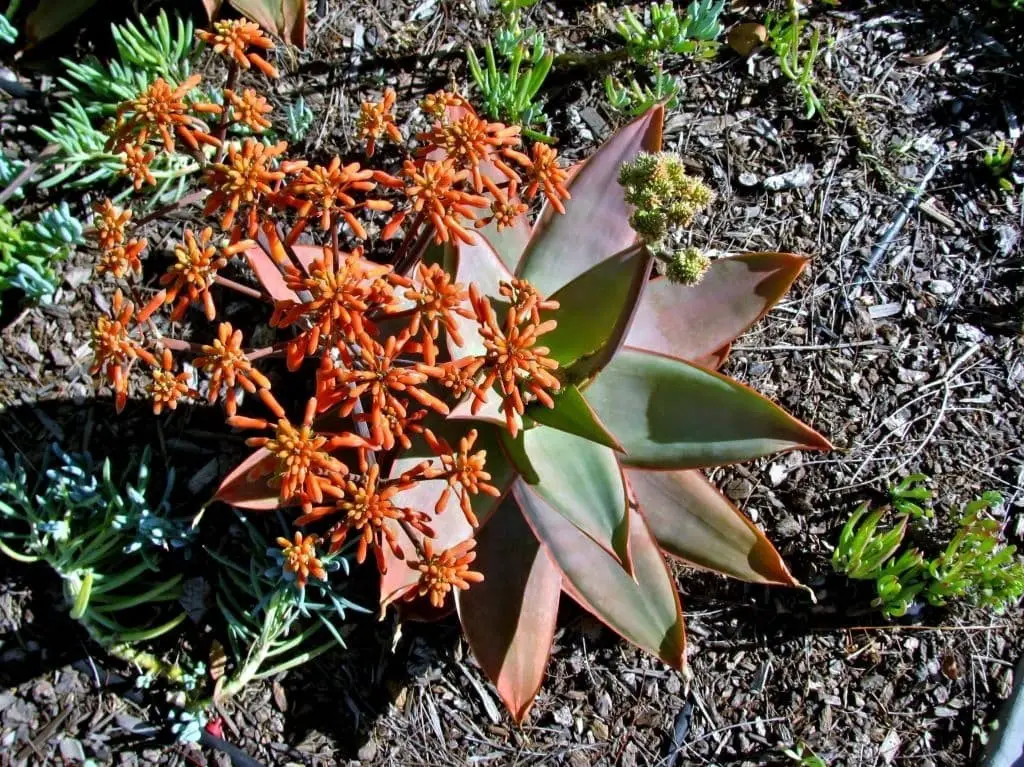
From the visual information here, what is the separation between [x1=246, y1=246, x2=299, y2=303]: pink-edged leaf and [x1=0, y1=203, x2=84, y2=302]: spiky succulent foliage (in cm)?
75

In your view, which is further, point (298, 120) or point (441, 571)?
point (298, 120)

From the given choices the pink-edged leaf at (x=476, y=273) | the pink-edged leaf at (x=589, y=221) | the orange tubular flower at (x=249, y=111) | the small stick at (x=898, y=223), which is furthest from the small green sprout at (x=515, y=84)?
the small stick at (x=898, y=223)

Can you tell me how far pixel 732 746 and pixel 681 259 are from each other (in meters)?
1.76

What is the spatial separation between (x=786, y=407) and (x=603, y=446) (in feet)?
3.26

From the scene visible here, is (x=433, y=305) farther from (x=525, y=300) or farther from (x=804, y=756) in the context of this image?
(x=804, y=756)

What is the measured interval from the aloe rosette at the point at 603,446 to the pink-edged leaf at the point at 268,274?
0.05 feet

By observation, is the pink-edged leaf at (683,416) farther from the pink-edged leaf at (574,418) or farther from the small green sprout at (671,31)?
the small green sprout at (671,31)

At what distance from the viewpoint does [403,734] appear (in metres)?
2.55

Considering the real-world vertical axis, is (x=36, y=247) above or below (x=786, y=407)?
above

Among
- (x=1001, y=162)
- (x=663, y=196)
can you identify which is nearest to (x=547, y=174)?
(x=663, y=196)

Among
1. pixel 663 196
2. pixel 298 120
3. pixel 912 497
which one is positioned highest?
pixel 298 120

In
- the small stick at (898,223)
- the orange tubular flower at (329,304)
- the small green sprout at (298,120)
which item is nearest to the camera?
the orange tubular flower at (329,304)

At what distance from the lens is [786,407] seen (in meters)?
2.87

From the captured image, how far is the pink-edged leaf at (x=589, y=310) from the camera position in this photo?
6.97 ft
